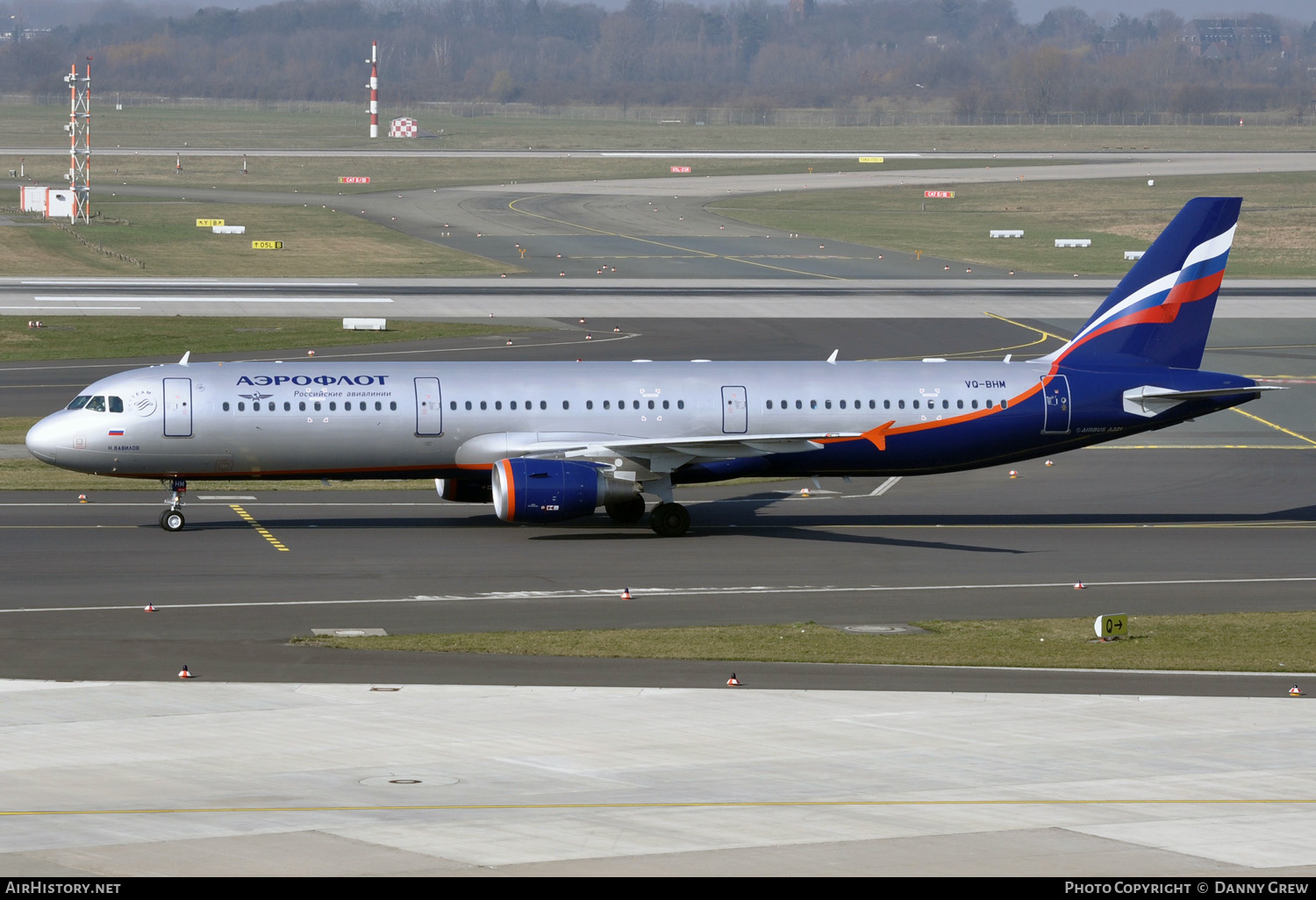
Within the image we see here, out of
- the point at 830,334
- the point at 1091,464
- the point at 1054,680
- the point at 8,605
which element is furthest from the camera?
the point at 830,334

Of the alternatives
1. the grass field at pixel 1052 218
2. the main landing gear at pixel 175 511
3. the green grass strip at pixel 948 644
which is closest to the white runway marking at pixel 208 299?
the grass field at pixel 1052 218

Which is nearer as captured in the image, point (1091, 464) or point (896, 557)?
point (896, 557)

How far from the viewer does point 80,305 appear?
305 ft

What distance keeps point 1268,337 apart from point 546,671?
65612 millimetres

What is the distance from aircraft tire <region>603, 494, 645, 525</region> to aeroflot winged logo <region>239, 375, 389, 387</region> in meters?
7.11

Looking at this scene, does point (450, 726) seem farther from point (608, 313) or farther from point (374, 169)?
point (374, 169)

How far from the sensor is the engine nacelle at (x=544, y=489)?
43.3 m

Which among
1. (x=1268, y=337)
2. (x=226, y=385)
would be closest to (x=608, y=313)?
(x=1268, y=337)

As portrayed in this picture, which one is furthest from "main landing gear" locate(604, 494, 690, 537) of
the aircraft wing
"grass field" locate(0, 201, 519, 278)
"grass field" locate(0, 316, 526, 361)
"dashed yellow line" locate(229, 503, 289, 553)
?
"grass field" locate(0, 201, 519, 278)

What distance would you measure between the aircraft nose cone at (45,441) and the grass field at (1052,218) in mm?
86599

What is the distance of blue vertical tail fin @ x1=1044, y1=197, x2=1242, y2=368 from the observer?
48312 mm

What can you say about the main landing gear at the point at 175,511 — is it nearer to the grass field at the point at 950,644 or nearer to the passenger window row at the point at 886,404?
the grass field at the point at 950,644

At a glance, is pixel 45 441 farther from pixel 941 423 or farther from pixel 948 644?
pixel 948 644

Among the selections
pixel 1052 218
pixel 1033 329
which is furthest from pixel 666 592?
pixel 1052 218
